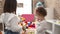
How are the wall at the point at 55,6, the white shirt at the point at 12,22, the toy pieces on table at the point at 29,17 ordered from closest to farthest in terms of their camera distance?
1. the white shirt at the point at 12,22
2. the wall at the point at 55,6
3. the toy pieces on table at the point at 29,17

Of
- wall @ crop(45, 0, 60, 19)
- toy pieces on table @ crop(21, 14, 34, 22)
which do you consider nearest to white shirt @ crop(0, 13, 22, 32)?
wall @ crop(45, 0, 60, 19)

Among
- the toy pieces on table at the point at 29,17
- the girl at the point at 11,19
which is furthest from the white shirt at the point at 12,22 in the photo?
the toy pieces on table at the point at 29,17

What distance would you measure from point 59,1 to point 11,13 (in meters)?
1.61

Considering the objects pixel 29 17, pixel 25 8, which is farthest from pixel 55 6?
pixel 25 8

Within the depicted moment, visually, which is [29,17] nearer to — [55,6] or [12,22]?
[55,6]

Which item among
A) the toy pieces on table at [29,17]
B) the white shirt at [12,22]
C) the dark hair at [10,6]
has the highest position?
the dark hair at [10,6]

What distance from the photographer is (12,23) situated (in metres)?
1.84

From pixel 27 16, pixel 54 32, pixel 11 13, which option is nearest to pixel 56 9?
pixel 54 32

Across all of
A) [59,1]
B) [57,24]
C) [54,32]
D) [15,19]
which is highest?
[59,1]

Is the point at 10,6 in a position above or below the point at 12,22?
above

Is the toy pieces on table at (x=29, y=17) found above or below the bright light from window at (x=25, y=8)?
below

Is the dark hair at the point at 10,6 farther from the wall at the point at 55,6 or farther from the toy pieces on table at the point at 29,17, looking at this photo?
the toy pieces on table at the point at 29,17

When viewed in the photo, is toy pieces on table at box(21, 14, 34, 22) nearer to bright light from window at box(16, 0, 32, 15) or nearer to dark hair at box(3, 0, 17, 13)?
bright light from window at box(16, 0, 32, 15)

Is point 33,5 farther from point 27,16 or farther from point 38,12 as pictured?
point 38,12
